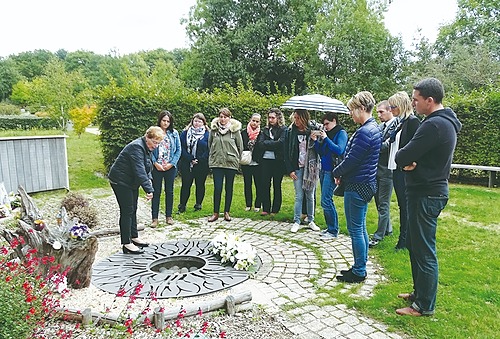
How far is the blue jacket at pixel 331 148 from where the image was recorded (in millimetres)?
5328

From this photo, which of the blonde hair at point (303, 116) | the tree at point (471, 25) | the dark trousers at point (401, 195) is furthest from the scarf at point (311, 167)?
the tree at point (471, 25)

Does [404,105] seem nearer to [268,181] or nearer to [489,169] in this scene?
[268,181]

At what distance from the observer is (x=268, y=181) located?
6820 millimetres

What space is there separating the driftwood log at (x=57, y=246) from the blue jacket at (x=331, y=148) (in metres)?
3.16

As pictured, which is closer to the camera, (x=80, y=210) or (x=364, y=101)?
(x=364, y=101)

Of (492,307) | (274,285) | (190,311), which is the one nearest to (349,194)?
(274,285)

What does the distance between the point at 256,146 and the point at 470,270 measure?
143 inches

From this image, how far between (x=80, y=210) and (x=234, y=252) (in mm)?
2779

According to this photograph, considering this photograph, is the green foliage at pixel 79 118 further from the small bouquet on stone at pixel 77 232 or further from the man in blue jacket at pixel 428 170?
the man in blue jacket at pixel 428 170

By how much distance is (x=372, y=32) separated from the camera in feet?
65.0

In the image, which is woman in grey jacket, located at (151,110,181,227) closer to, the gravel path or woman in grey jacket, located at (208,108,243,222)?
woman in grey jacket, located at (208,108,243,222)

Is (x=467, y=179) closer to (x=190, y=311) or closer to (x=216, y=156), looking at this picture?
(x=216, y=156)

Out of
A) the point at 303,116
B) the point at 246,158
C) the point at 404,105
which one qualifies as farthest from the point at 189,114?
the point at 404,105

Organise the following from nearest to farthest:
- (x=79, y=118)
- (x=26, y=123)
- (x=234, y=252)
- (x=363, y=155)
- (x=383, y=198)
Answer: (x=363, y=155) < (x=234, y=252) < (x=383, y=198) < (x=79, y=118) < (x=26, y=123)
